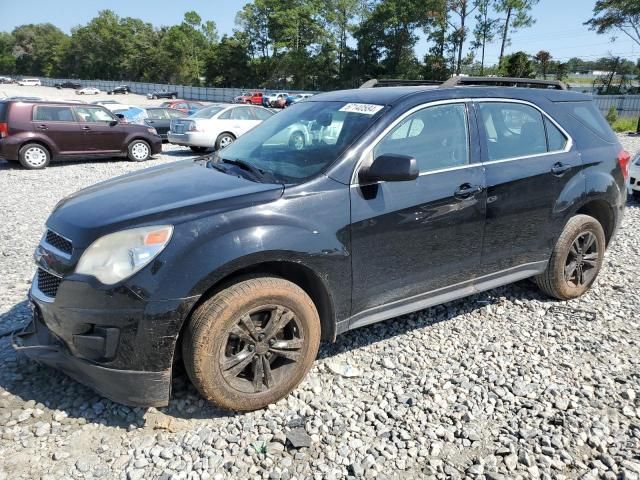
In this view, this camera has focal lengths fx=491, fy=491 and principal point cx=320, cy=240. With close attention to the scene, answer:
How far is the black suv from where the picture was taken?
251cm

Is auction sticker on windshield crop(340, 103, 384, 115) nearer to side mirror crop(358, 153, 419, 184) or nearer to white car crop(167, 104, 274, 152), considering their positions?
side mirror crop(358, 153, 419, 184)

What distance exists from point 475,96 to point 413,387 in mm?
2135

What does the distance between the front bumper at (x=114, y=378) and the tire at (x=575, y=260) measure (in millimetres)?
3226

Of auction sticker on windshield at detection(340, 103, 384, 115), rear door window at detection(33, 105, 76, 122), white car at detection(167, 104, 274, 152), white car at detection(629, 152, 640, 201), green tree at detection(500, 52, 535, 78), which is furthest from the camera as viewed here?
green tree at detection(500, 52, 535, 78)

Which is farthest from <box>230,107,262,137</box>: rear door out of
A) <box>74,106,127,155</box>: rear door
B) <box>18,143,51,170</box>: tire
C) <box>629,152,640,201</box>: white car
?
<box>629,152,640,201</box>: white car

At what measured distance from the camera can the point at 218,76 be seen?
270 ft

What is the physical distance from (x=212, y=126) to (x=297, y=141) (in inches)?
458

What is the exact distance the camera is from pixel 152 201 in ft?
9.07

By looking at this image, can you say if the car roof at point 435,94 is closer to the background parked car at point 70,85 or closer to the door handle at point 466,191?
the door handle at point 466,191

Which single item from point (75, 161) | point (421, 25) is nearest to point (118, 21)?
point (421, 25)

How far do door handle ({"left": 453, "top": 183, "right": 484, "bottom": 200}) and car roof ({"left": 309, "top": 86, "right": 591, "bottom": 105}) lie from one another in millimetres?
647

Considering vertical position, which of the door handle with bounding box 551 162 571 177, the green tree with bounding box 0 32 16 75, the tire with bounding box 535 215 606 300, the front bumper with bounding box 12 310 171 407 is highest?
the green tree with bounding box 0 32 16 75

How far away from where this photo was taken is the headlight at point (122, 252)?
2.46 meters

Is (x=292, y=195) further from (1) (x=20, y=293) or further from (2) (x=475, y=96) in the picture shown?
(1) (x=20, y=293)
